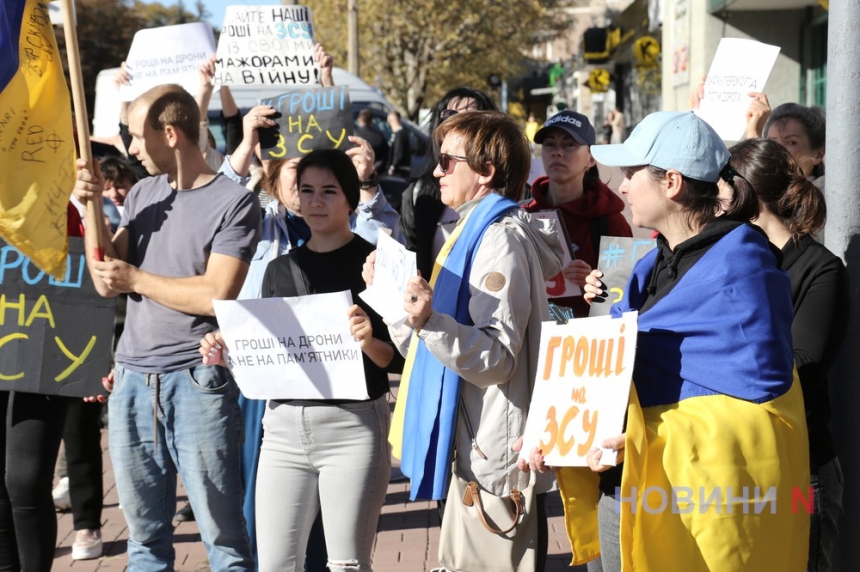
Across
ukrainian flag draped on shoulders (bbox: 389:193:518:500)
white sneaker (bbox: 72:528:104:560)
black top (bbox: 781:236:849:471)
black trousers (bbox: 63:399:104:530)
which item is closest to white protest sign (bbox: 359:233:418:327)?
ukrainian flag draped on shoulders (bbox: 389:193:518:500)

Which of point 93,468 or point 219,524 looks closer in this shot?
point 219,524

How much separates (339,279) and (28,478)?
148 cm

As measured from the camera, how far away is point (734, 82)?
17.6 ft

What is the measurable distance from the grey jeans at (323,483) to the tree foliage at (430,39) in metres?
31.4

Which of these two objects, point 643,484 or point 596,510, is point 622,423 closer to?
point 643,484

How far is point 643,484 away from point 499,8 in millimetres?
33439

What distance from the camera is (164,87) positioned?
165 inches

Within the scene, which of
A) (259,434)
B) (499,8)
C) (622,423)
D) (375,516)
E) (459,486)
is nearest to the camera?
(622,423)

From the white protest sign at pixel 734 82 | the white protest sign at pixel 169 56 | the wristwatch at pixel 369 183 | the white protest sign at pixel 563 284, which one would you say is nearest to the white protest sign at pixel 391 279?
the white protest sign at pixel 563 284

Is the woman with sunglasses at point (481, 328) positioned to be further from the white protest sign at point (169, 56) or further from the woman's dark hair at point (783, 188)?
the white protest sign at point (169, 56)

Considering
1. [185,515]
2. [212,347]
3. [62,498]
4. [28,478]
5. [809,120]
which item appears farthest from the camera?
[62,498]

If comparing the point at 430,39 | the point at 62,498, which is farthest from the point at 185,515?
the point at 430,39

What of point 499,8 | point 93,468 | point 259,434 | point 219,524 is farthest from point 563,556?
point 499,8

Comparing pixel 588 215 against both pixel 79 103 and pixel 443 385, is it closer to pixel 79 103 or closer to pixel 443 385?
pixel 443 385
